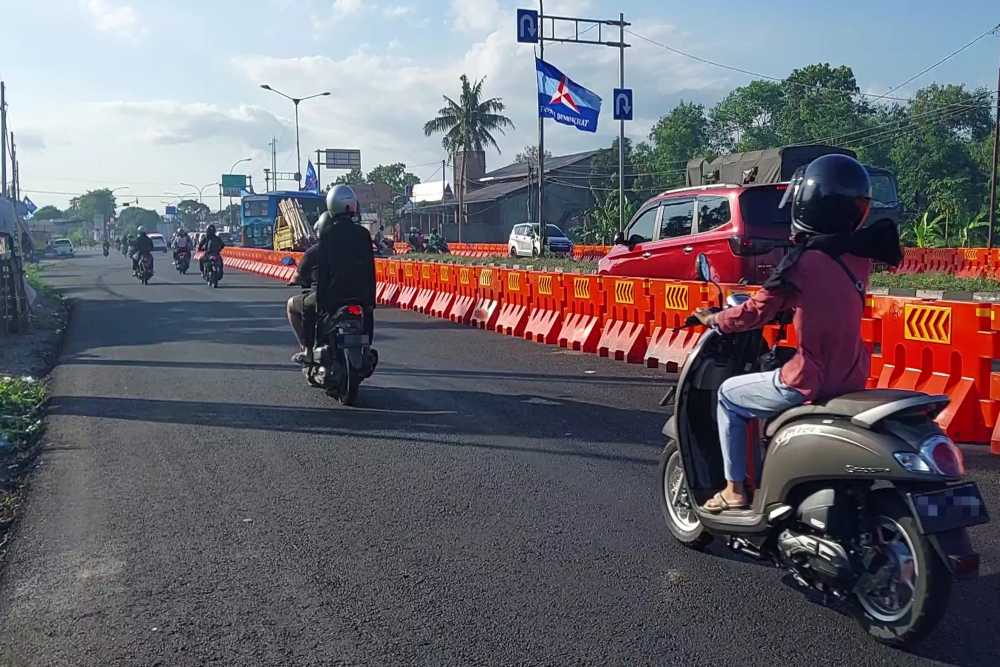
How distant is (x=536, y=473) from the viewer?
662 cm

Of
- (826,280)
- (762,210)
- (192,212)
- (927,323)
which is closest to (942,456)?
(826,280)

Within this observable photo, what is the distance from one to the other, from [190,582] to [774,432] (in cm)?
272

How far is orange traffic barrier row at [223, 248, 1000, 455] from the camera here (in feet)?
23.8

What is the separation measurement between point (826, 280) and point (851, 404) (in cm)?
53

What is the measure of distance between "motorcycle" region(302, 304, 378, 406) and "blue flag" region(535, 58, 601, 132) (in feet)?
74.9

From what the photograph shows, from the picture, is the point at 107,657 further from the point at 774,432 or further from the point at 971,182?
the point at 971,182

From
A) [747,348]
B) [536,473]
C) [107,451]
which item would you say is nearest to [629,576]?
[747,348]

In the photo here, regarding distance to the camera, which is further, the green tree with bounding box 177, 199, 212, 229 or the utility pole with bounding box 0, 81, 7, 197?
the green tree with bounding box 177, 199, 212, 229

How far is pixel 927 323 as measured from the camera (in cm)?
773

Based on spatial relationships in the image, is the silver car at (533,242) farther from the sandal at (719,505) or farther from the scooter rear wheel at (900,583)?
the scooter rear wheel at (900,583)

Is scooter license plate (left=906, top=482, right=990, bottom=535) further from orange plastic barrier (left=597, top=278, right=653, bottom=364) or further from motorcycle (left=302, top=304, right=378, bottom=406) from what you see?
orange plastic barrier (left=597, top=278, right=653, bottom=364)

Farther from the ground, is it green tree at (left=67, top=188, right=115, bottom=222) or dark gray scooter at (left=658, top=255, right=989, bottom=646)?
green tree at (left=67, top=188, right=115, bottom=222)

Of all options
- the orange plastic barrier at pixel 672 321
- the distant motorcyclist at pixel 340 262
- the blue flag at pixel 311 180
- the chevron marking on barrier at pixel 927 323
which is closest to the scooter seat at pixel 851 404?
the chevron marking on barrier at pixel 927 323

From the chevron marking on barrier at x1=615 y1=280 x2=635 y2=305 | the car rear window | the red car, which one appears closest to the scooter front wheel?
the red car
